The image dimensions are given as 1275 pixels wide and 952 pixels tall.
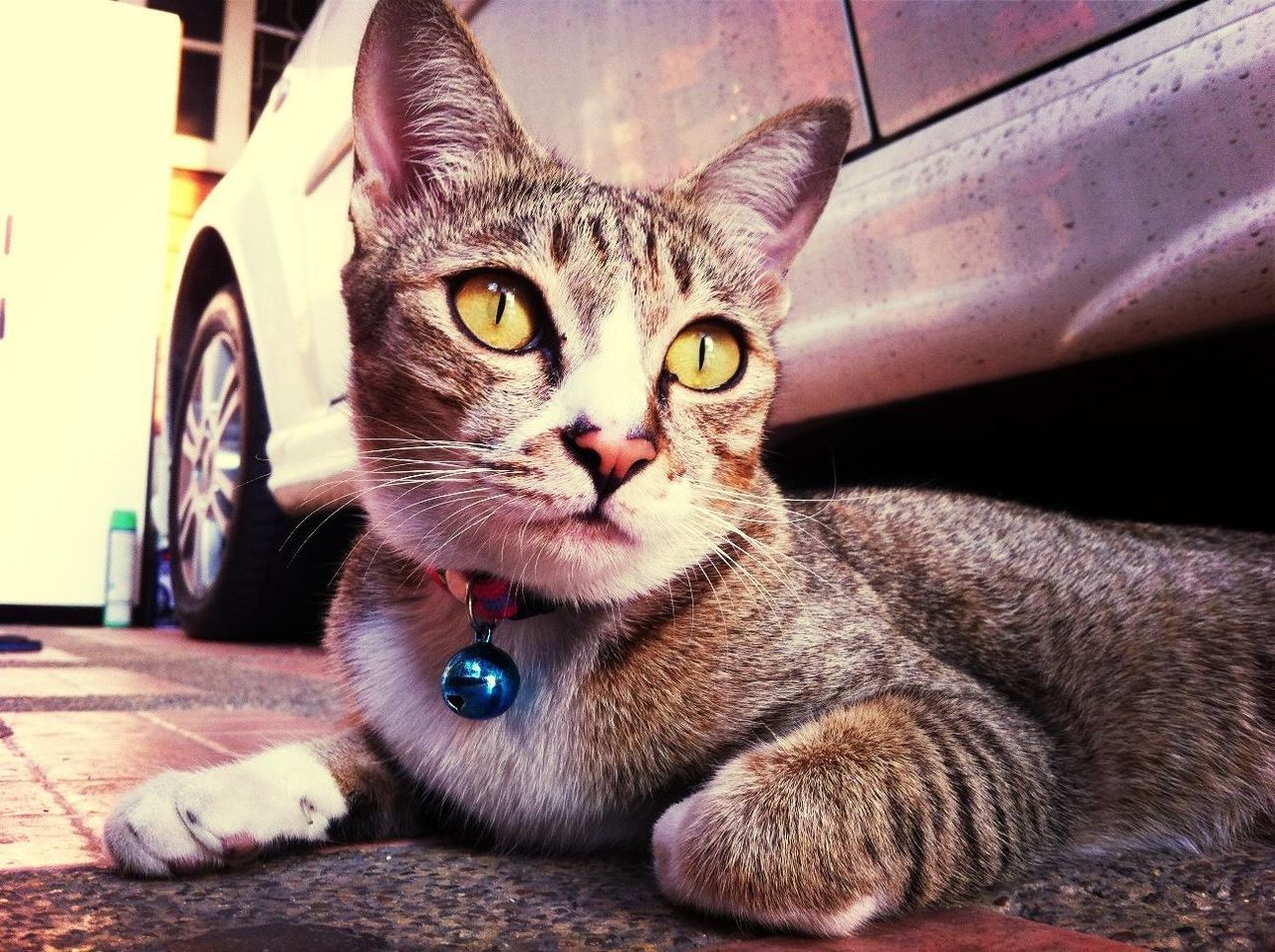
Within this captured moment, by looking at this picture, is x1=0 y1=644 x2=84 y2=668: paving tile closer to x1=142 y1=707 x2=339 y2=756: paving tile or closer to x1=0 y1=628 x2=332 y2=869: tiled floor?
x1=0 y1=628 x2=332 y2=869: tiled floor

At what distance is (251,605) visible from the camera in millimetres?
3580

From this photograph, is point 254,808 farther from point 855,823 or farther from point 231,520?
point 231,520

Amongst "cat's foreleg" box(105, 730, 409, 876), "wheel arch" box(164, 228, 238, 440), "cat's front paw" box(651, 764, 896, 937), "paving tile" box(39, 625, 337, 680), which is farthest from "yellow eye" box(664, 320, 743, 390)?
"wheel arch" box(164, 228, 238, 440)

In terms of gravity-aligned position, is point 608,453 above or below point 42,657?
below

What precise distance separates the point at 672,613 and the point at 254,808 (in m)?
0.54

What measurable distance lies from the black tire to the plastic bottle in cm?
27

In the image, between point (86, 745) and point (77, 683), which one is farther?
point (77, 683)

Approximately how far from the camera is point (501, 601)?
1.28 metres

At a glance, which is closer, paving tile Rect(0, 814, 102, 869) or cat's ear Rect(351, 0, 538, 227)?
paving tile Rect(0, 814, 102, 869)

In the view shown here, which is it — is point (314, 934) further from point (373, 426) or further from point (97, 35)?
point (97, 35)

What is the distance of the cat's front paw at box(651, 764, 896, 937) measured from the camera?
39.4 inches

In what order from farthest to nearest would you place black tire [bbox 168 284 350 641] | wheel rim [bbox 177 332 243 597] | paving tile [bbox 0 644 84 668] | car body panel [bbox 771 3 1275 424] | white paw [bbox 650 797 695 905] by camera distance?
wheel rim [bbox 177 332 243 597]
black tire [bbox 168 284 350 641]
paving tile [bbox 0 644 84 668]
car body panel [bbox 771 3 1275 424]
white paw [bbox 650 797 695 905]

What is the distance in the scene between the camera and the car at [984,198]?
1.41m

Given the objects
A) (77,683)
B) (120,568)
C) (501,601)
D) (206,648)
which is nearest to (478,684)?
(501,601)
